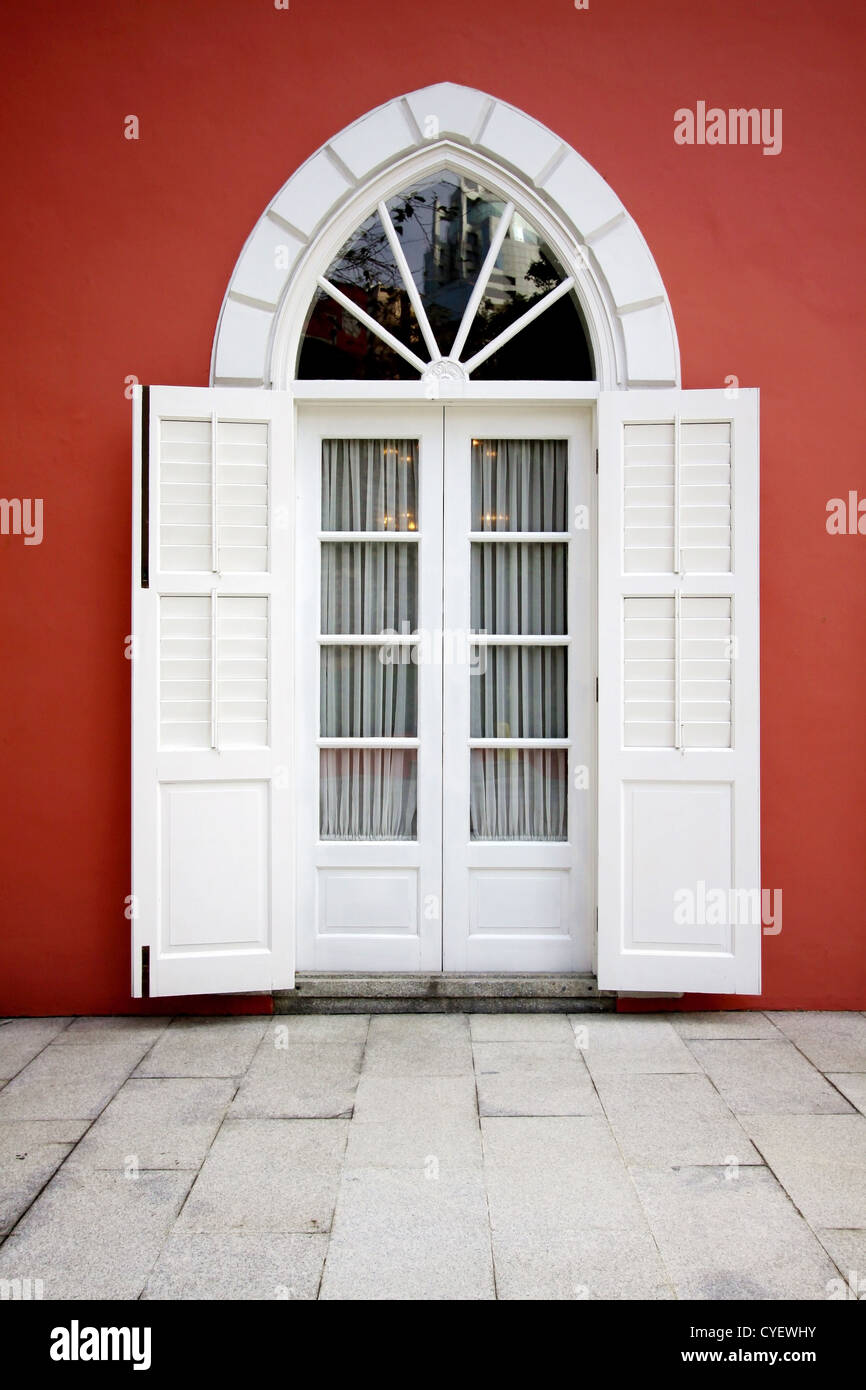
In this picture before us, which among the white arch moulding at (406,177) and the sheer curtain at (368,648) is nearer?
the white arch moulding at (406,177)

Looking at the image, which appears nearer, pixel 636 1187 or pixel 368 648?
pixel 636 1187

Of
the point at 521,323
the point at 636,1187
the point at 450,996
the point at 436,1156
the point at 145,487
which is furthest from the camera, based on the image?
the point at 521,323

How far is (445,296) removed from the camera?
411 cm

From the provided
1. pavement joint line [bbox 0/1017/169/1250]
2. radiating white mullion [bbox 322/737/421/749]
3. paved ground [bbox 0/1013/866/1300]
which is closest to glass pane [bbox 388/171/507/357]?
radiating white mullion [bbox 322/737/421/749]

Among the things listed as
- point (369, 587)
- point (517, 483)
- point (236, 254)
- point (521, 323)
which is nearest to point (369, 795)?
point (369, 587)

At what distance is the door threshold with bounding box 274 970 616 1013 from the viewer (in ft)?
13.0

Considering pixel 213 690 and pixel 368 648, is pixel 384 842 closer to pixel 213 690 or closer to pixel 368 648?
pixel 368 648

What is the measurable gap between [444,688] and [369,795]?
1.82 ft

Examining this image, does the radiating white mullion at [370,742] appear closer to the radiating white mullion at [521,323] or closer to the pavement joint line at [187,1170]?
the pavement joint line at [187,1170]

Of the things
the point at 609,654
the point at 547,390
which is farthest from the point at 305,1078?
the point at 547,390

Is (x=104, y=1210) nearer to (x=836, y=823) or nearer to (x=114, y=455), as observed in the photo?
(x=114, y=455)

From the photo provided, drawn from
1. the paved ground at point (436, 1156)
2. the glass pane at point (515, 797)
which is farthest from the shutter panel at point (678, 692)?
the paved ground at point (436, 1156)

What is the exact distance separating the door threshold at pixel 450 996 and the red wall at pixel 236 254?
2.47 feet

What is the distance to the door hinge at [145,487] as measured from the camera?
12.4ft
